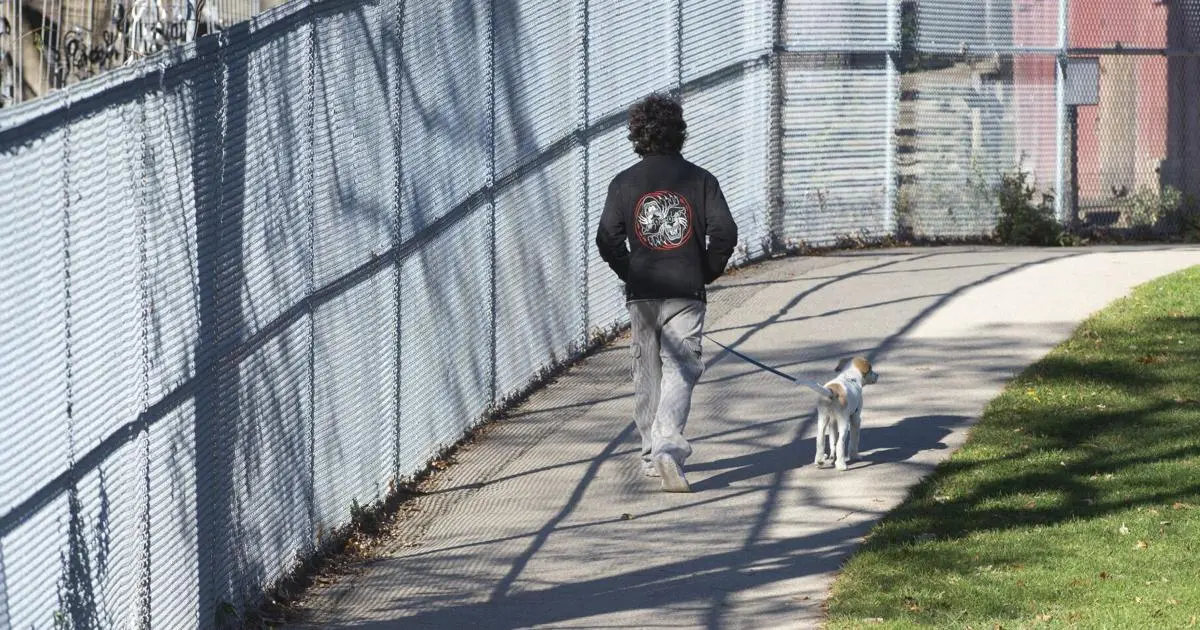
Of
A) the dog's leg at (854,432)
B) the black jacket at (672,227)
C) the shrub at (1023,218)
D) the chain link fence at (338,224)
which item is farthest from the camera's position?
the shrub at (1023,218)

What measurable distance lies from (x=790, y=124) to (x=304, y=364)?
799 cm

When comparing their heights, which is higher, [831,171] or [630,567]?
[831,171]

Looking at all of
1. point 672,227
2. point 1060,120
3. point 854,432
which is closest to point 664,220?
point 672,227

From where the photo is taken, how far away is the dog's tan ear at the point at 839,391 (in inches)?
303

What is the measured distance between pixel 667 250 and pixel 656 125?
60cm

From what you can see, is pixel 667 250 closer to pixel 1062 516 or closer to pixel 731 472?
pixel 731 472

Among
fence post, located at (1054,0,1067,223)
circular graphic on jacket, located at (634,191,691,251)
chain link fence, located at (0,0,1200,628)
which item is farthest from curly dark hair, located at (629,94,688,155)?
fence post, located at (1054,0,1067,223)

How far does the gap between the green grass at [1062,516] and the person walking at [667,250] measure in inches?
45.3

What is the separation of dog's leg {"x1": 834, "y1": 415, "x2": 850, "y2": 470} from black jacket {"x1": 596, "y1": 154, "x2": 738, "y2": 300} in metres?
0.93

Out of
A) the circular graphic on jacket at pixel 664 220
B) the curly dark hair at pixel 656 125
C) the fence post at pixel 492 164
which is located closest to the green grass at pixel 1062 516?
the circular graphic on jacket at pixel 664 220

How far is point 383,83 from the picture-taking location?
7461mm

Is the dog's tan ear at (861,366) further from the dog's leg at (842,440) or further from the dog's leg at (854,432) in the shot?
the dog's leg at (842,440)

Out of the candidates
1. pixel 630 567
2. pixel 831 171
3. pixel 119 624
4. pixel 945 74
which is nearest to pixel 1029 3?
pixel 945 74

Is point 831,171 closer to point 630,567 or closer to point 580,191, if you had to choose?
point 580,191
